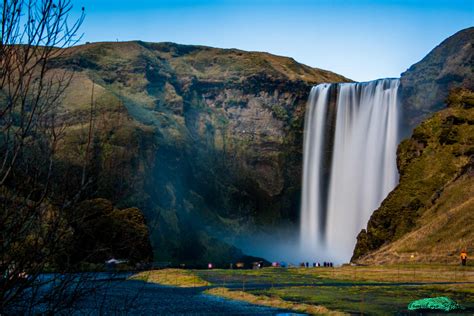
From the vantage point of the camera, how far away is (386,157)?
134m

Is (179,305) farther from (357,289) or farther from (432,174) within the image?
(432,174)

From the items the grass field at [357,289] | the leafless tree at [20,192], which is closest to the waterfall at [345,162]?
the grass field at [357,289]

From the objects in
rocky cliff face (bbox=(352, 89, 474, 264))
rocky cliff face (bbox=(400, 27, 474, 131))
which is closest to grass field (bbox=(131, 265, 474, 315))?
rocky cliff face (bbox=(352, 89, 474, 264))

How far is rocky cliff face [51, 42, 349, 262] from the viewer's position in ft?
470

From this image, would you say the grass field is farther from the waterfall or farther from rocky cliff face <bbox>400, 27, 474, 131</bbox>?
rocky cliff face <bbox>400, 27, 474, 131</bbox>

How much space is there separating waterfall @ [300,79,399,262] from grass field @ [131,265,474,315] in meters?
52.9

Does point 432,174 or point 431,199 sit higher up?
point 432,174

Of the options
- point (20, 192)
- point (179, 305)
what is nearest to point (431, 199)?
point (179, 305)

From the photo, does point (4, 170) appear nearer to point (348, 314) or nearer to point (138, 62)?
point (348, 314)

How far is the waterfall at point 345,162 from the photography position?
13512cm

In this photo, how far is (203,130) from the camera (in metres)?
168

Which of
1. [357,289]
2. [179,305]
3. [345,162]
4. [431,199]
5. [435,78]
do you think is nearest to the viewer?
[179,305]

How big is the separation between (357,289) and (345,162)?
89.6 metres

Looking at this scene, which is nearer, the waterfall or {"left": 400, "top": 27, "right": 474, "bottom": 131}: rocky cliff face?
the waterfall
